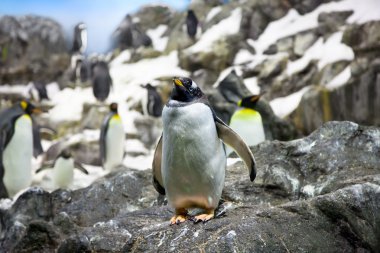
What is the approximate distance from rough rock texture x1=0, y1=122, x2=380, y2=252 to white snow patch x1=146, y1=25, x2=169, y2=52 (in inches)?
594

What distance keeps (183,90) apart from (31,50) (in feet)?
68.8

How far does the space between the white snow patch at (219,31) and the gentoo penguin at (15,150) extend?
8.38m

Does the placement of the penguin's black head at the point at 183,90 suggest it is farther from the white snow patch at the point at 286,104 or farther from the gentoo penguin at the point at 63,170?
the white snow patch at the point at 286,104

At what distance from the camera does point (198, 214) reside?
3.64m

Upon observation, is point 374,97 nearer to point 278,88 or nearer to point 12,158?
point 278,88

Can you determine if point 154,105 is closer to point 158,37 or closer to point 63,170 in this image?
point 63,170

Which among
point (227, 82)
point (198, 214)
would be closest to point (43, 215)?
point (198, 214)

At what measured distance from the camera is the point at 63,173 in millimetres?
9180

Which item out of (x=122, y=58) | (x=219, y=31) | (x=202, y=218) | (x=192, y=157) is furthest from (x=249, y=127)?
(x=122, y=58)

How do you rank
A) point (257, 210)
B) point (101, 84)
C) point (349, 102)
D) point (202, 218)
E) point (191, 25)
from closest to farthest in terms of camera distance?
point (202, 218) → point (257, 210) → point (349, 102) → point (101, 84) → point (191, 25)

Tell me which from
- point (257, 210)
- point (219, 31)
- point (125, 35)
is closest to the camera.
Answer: point (257, 210)

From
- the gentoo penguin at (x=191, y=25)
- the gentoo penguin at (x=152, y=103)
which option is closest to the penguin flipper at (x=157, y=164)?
the gentoo penguin at (x=152, y=103)

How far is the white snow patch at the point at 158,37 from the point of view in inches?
820

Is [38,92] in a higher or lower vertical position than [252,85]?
lower
